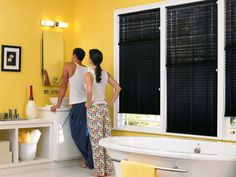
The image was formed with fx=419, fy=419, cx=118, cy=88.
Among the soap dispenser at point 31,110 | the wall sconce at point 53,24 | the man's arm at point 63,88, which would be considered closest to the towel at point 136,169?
the man's arm at point 63,88

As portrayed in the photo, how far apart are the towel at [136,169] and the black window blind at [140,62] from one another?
5.36 ft

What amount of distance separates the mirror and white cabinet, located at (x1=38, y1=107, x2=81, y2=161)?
1.90 feet

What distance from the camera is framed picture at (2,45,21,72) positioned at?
590cm

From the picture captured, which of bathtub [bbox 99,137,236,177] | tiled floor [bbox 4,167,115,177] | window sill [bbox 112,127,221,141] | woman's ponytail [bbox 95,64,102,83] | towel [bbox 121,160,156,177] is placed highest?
woman's ponytail [bbox 95,64,102,83]

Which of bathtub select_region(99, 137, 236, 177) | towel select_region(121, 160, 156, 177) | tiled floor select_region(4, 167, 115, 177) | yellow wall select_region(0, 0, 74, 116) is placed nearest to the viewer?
bathtub select_region(99, 137, 236, 177)

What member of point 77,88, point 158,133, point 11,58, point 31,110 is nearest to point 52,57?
point 11,58

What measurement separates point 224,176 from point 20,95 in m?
3.40

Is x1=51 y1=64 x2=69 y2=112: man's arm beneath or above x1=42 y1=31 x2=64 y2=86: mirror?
beneath

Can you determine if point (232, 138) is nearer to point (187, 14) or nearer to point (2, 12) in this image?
point (187, 14)

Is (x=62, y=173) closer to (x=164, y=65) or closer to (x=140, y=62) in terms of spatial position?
(x=140, y=62)

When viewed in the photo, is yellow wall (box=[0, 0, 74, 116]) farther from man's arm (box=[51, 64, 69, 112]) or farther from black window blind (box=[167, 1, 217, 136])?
black window blind (box=[167, 1, 217, 136])

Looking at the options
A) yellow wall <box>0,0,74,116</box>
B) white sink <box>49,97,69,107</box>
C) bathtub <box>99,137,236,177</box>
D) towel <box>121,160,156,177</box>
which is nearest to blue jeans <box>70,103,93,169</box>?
white sink <box>49,97,69,107</box>

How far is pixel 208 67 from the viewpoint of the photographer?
5.02m

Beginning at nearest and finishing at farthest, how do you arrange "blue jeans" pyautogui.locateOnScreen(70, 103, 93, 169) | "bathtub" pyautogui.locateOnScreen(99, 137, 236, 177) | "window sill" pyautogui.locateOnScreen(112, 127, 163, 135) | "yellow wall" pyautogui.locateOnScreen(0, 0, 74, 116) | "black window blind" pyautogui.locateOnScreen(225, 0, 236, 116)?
"bathtub" pyautogui.locateOnScreen(99, 137, 236, 177), "black window blind" pyautogui.locateOnScreen(225, 0, 236, 116), "window sill" pyautogui.locateOnScreen(112, 127, 163, 135), "blue jeans" pyautogui.locateOnScreen(70, 103, 93, 169), "yellow wall" pyautogui.locateOnScreen(0, 0, 74, 116)
